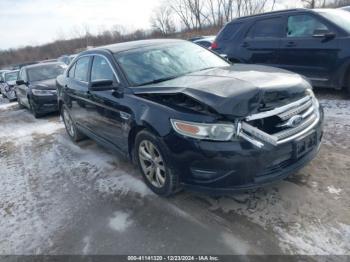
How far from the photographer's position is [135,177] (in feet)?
13.1

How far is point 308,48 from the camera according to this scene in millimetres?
5949

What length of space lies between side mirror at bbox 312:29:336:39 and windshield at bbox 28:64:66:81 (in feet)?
25.1

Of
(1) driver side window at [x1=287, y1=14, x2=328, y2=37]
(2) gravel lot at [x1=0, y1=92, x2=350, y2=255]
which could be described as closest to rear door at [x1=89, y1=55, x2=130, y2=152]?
(2) gravel lot at [x1=0, y1=92, x2=350, y2=255]

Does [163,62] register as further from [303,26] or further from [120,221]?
[303,26]

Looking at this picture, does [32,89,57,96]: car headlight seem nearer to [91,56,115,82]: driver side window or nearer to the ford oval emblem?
[91,56,115,82]: driver side window

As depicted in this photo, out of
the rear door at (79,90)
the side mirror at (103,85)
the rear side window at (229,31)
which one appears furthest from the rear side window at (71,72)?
the rear side window at (229,31)

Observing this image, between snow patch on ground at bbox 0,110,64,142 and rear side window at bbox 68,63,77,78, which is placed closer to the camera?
rear side window at bbox 68,63,77,78

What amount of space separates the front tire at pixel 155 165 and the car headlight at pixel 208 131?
1.20ft

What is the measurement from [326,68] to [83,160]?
15.8ft

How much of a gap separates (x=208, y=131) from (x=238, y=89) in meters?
0.52

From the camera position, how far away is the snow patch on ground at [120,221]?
9.92 feet

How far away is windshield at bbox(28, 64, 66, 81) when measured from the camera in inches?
377

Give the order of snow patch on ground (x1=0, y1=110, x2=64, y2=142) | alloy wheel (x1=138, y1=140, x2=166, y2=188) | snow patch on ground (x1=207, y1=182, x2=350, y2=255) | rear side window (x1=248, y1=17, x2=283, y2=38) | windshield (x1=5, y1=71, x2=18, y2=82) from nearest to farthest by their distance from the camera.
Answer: snow patch on ground (x1=207, y1=182, x2=350, y2=255) → alloy wheel (x1=138, y1=140, x2=166, y2=188) → rear side window (x1=248, y1=17, x2=283, y2=38) → snow patch on ground (x1=0, y1=110, x2=64, y2=142) → windshield (x1=5, y1=71, x2=18, y2=82)

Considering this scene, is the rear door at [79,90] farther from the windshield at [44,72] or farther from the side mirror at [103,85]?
the windshield at [44,72]
